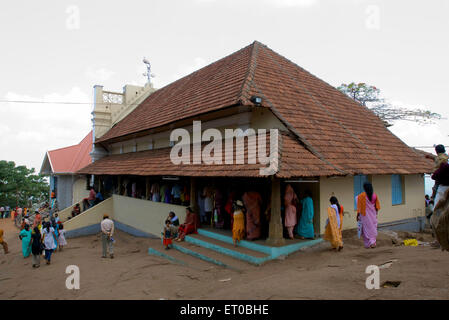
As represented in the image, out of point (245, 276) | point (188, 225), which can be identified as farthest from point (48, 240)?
point (245, 276)

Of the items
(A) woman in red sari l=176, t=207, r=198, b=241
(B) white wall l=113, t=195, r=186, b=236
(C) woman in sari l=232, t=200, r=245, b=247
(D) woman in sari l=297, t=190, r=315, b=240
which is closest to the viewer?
(D) woman in sari l=297, t=190, r=315, b=240

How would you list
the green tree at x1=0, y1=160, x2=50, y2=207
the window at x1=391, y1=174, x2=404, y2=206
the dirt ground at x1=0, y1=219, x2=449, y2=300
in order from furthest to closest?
the green tree at x1=0, y1=160, x2=50, y2=207, the window at x1=391, y1=174, x2=404, y2=206, the dirt ground at x1=0, y1=219, x2=449, y2=300

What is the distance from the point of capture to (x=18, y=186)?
2661cm

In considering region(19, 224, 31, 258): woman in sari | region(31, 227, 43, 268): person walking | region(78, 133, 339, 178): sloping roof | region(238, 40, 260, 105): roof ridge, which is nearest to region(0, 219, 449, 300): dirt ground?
region(31, 227, 43, 268): person walking

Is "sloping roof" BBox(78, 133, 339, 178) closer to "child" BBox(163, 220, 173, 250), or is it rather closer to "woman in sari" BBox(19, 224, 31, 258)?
"child" BBox(163, 220, 173, 250)

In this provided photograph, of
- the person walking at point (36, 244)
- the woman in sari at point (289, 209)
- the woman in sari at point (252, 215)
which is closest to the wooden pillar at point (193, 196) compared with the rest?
the woman in sari at point (252, 215)

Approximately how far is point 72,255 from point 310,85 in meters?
11.6

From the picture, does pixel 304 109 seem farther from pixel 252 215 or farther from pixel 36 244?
pixel 36 244

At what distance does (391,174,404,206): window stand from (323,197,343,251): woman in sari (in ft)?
14.8

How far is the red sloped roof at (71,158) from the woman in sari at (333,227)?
65.4 ft

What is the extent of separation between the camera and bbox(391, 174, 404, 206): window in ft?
35.4
